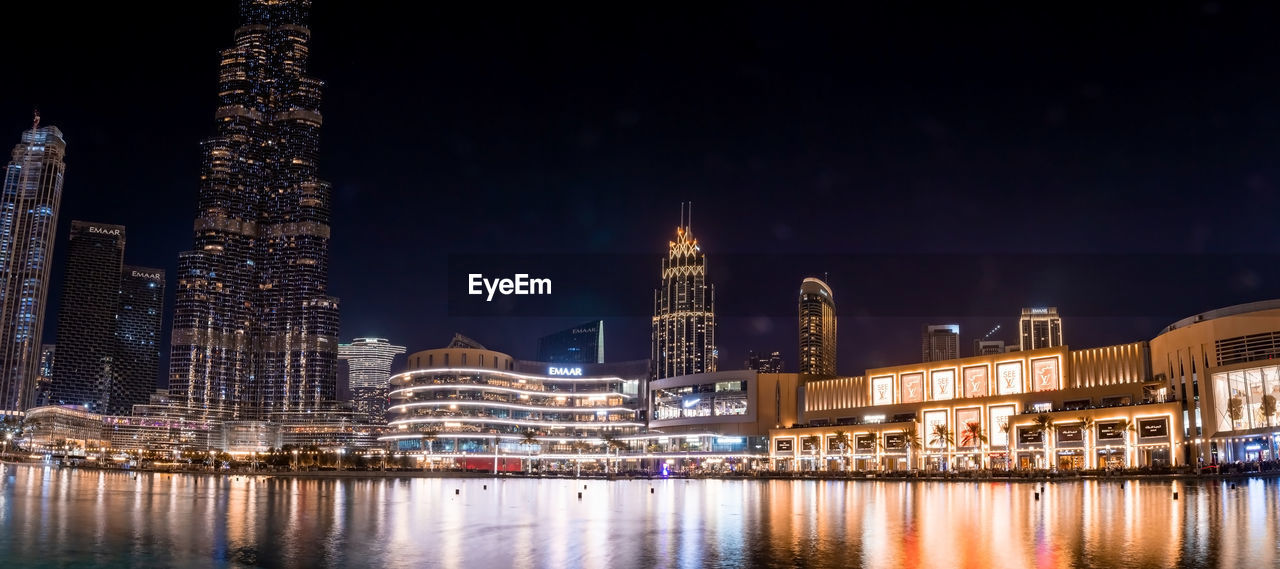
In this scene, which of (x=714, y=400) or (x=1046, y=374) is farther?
(x=714, y=400)

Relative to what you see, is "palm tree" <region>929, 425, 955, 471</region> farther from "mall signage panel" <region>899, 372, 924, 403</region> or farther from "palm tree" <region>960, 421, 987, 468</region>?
"mall signage panel" <region>899, 372, 924, 403</region>

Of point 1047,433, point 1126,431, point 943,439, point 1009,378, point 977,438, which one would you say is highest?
point 1009,378

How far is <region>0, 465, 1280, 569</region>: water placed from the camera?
110 ft

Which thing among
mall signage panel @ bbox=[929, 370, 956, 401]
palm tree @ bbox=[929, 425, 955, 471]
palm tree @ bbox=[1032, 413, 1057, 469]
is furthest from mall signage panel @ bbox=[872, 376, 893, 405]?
palm tree @ bbox=[1032, 413, 1057, 469]

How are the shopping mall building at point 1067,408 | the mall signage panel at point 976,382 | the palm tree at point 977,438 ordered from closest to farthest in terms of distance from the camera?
the shopping mall building at point 1067,408 < the palm tree at point 977,438 < the mall signage panel at point 976,382

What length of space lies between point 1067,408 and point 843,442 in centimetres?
3713

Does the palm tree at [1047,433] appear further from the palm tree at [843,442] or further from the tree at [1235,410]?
the palm tree at [843,442]

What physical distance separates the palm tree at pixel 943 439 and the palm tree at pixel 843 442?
14.4 metres
